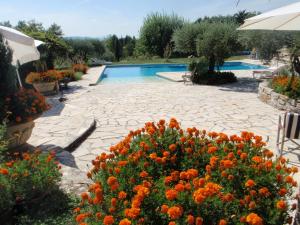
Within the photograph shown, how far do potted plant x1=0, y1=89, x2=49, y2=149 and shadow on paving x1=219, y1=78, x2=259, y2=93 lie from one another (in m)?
9.03

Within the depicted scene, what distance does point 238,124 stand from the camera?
22.4 ft

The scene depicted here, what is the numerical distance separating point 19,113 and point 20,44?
2.30 metres

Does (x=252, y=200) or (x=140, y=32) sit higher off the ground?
(x=140, y=32)

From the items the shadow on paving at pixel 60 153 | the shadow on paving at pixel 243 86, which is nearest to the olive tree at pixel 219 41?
the shadow on paving at pixel 243 86

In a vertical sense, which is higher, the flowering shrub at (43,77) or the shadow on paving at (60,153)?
the flowering shrub at (43,77)

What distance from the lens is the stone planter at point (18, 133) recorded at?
4.49m

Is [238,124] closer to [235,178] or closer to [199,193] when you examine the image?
[235,178]

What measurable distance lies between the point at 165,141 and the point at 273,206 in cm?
128

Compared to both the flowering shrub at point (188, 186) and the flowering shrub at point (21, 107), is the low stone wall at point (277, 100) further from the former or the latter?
the flowering shrub at point (21, 107)

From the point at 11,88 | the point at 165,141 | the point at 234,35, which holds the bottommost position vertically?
the point at 165,141

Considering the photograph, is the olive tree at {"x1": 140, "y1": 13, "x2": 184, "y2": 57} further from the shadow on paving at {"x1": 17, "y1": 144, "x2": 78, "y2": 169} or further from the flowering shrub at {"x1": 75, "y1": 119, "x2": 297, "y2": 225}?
the flowering shrub at {"x1": 75, "y1": 119, "x2": 297, "y2": 225}

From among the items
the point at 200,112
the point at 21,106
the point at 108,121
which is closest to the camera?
the point at 21,106

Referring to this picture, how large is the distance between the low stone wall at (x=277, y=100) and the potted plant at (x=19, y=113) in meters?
6.22

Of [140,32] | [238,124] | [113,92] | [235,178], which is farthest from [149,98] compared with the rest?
[140,32]
